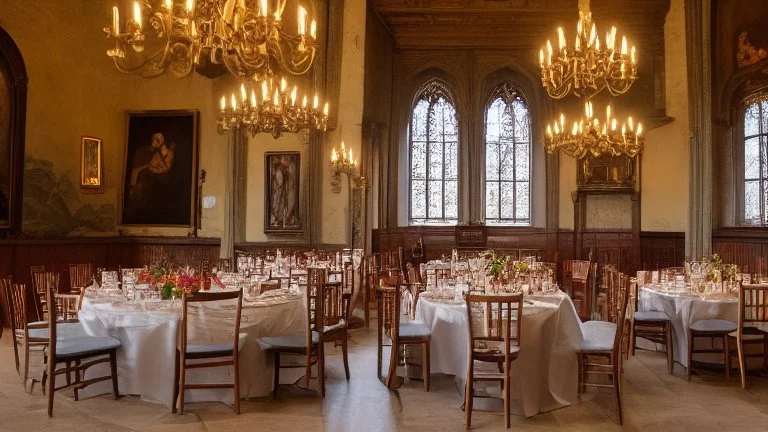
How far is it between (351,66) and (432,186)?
5.11m

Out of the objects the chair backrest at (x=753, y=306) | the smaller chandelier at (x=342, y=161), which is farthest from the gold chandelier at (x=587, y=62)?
the smaller chandelier at (x=342, y=161)

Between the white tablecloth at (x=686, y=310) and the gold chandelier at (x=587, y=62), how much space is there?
2509mm

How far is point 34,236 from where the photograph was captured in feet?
37.1

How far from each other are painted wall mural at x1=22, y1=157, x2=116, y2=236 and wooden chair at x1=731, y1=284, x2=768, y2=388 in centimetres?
1045

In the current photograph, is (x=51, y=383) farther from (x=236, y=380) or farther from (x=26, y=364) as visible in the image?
(x=236, y=380)

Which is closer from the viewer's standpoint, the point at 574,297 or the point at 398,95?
the point at 574,297

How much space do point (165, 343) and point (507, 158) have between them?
13.0 metres

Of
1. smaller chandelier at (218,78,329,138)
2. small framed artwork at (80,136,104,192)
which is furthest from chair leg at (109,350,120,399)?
small framed artwork at (80,136,104,192)

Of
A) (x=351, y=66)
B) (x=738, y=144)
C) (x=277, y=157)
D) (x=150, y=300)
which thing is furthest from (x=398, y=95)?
(x=150, y=300)

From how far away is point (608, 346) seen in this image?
19.3 ft

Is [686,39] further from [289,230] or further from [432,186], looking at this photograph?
[289,230]

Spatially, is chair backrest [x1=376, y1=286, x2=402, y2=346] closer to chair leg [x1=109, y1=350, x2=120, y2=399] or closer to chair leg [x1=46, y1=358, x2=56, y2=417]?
chair leg [x1=109, y1=350, x2=120, y2=399]

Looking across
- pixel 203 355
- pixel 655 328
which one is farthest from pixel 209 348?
A: pixel 655 328

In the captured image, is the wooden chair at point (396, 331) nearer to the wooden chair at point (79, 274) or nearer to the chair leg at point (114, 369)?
the chair leg at point (114, 369)
